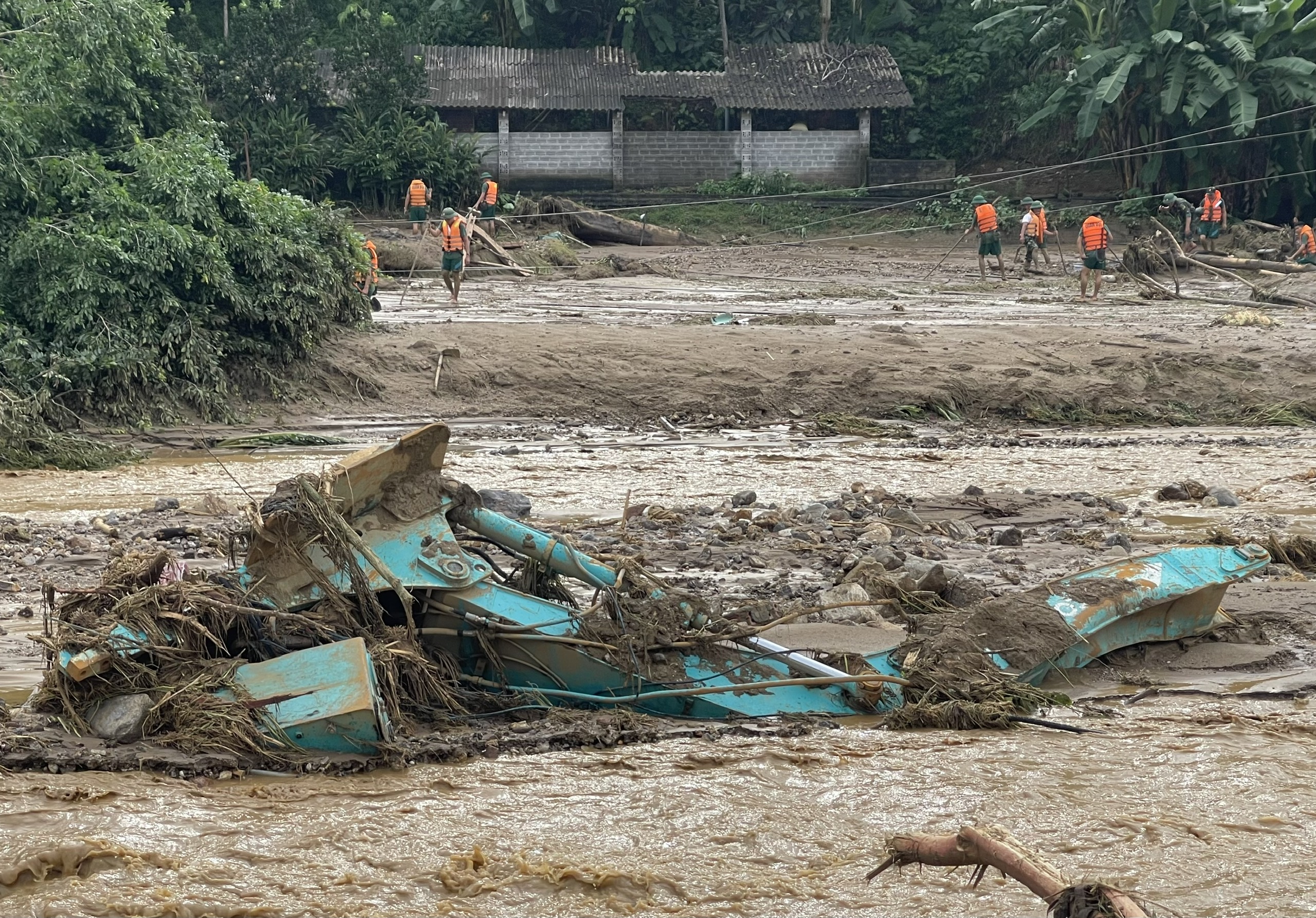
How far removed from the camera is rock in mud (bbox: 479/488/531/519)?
860cm

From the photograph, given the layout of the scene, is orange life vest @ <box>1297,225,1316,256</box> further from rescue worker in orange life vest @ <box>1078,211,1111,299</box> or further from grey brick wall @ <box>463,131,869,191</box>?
grey brick wall @ <box>463,131,869,191</box>

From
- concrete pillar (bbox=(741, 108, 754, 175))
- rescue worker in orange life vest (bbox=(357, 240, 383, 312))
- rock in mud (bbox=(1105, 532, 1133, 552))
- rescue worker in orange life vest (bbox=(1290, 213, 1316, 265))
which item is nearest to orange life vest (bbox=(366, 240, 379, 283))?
rescue worker in orange life vest (bbox=(357, 240, 383, 312))

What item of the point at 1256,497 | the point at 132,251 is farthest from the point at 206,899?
the point at 132,251

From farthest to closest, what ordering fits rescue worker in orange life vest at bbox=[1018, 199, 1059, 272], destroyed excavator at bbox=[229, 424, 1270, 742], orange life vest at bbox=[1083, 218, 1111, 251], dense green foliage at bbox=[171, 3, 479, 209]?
dense green foliage at bbox=[171, 3, 479, 209], rescue worker in orange life vest at bbox=[1018, 199, 1059, 272], orange life vest at bbox=[1083, 218, 1111, 251], destroyed excavator at bbox=[229, 424, 1270, 742]

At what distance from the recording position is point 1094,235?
18.9 meters

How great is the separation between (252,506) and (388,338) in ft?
31.5

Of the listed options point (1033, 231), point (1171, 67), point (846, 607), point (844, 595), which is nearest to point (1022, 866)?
point (846, 607)

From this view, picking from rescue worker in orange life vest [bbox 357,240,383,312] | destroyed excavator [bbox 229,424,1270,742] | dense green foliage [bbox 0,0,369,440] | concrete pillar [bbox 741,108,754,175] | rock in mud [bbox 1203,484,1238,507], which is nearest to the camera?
destroyed excavator [bbox 229,424,1270,742]

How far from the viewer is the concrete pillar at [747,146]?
2859cm

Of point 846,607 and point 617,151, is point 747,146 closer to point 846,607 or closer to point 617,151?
point 617,151

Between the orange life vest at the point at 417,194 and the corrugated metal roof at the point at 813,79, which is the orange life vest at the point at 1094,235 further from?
the orange life vest at the point at 417,194

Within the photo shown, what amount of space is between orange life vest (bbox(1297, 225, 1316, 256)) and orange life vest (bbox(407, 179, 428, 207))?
1503 cm

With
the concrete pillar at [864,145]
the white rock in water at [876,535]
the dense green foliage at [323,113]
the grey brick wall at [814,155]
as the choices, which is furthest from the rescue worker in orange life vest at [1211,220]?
the white rock in water at [876,535]

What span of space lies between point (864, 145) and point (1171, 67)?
20.9ft
